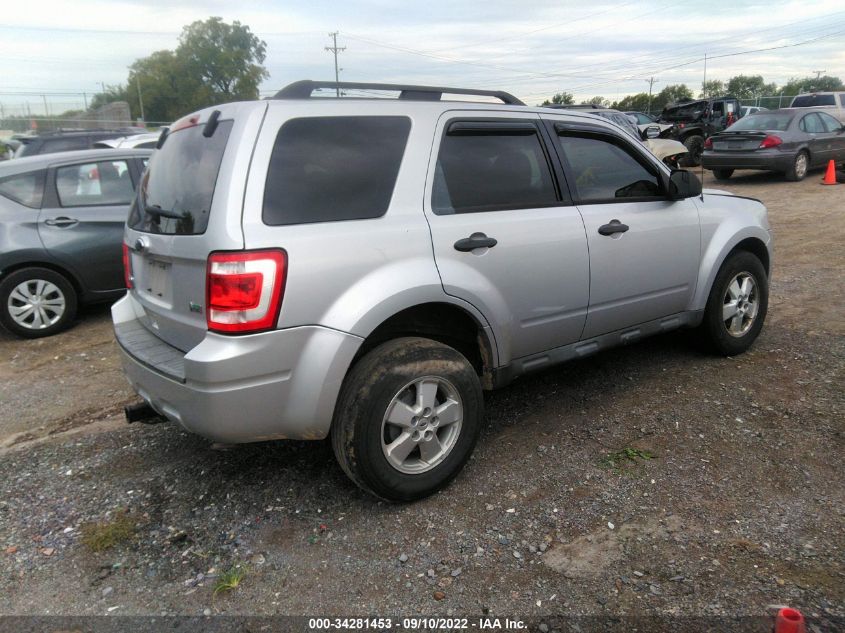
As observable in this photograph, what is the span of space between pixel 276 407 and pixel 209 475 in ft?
3.44

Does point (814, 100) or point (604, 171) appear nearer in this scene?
point (604, 171)

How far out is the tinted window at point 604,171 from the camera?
392 cm

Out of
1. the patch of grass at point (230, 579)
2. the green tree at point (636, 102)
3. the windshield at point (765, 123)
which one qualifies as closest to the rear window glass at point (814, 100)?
the windshield at point (765, 123)

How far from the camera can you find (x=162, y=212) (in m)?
3.17

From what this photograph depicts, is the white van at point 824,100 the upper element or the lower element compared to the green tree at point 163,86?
lower

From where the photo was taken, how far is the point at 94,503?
133 inches

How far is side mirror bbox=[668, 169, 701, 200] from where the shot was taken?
Result: 4242mm

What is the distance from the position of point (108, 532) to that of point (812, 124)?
1601 cm

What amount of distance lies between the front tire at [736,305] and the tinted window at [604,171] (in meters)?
0.88

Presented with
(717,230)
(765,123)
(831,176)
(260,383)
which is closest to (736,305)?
(717,230)

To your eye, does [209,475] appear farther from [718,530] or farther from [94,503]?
[718,530]

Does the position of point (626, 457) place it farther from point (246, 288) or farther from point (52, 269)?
point (52, 269)

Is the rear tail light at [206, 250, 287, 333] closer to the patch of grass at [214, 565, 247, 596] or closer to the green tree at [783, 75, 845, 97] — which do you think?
the patch of grass at [214, 565, 247, 596]

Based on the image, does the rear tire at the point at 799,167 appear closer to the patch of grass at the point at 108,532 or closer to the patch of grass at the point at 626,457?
the patch of grass at the point at 626,457
